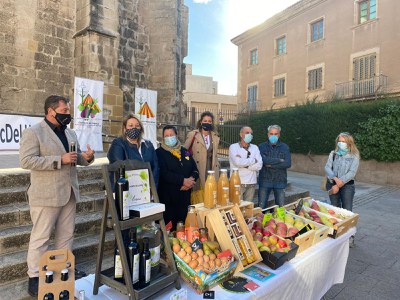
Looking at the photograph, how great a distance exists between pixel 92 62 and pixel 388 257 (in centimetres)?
750

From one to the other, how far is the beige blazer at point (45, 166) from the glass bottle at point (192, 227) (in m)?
1.25

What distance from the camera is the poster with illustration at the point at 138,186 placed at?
6.04ft

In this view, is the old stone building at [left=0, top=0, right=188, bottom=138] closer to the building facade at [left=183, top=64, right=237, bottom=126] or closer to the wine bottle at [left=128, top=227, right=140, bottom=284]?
the wine bottle at [left=128, top=227, right=140, bottom=284]

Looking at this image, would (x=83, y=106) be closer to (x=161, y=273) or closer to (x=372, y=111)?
(x=161, y=273)

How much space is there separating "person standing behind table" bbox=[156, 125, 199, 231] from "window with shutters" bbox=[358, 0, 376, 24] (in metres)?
17.1

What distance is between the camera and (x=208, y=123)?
13.2ft

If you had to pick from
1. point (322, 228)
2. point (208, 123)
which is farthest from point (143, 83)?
point (322, 228)

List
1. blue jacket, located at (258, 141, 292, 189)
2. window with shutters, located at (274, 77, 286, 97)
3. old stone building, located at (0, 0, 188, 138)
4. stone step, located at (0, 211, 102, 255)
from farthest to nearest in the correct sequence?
window with shutters, located at (274, 77, 286, 97) < old stone building, located at (0, 0, 188, 138) < blue jacket, located at (258, 141, 292, 189) < stone step, located at (0, 211, 102, 255)

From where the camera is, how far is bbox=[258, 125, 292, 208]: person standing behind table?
4586 mm

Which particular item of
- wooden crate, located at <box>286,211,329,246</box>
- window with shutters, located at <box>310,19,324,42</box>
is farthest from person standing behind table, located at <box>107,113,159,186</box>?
window with shutters, located at <box>310,19,324,42</box>

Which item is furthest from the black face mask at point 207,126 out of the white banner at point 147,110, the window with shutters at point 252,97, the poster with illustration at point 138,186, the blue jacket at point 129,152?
A: the window with shutters at point 252,97

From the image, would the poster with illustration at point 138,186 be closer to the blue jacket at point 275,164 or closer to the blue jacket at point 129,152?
the blue jacket at point 129,152

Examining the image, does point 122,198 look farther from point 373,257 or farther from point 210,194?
point 373,257

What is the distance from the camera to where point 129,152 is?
3.09 metres
